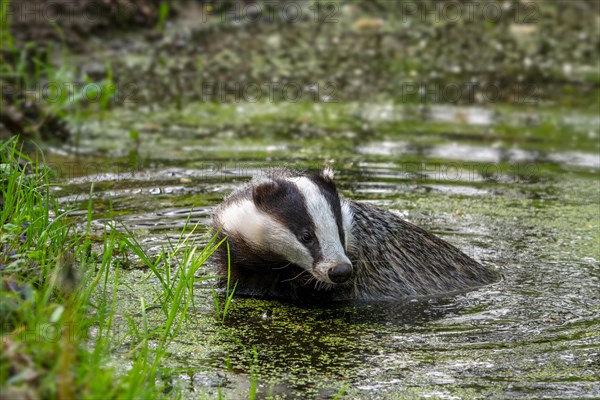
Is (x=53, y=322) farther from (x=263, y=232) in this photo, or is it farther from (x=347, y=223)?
(x=347, y=223)

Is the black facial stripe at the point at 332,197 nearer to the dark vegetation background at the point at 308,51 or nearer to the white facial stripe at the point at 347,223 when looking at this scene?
the white facial stripe at the point at 347,223

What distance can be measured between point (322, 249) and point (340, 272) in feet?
0.50

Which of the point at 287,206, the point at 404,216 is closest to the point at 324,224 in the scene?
the point at 287,206

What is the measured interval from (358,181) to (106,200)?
187 centimetres

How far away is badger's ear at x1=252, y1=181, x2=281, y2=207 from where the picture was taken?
15.0 ft

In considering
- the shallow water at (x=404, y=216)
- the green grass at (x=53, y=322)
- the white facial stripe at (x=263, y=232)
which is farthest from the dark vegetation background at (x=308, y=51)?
the white facial stripe at (x=263, y=232)

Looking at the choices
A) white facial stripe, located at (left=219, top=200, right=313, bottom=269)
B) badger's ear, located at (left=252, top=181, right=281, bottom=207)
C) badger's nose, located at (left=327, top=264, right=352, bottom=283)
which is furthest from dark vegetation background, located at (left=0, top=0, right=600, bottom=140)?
badger's nose, located at (left=327, top=264, right=352, bottom=283)

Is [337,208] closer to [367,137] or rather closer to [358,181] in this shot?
[358,181]

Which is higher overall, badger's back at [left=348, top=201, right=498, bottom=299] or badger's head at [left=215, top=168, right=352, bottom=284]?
badger's head at [left=215, top=168, right=352, bottom=284]

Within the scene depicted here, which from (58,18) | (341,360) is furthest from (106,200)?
(58,18)

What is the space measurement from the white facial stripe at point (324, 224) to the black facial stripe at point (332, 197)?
31 millimetres

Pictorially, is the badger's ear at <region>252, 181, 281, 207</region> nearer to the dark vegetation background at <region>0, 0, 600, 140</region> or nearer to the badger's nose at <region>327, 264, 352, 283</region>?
the badger's nose at <region>327, 264, 352, 283</region>

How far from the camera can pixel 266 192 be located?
4.59 meters

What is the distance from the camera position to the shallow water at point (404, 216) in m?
3.88
